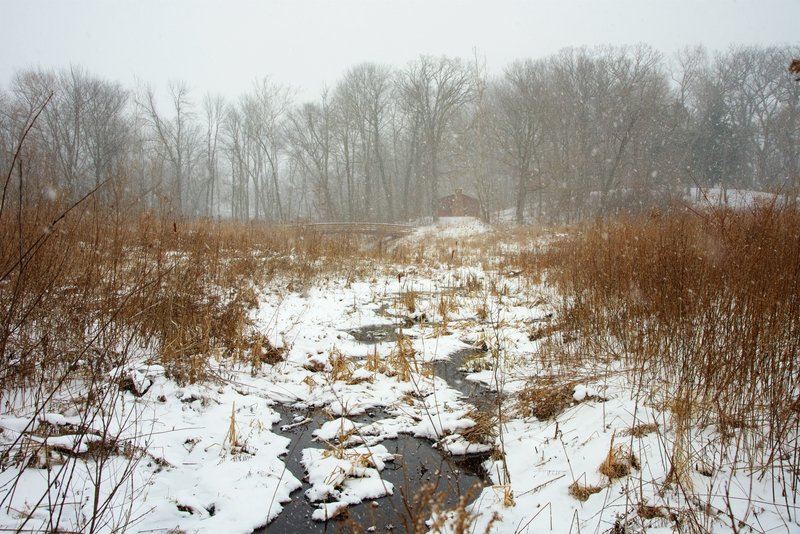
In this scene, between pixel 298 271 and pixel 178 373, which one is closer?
pixel 178 373

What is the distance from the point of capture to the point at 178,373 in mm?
3709

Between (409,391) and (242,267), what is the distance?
5.00 meters

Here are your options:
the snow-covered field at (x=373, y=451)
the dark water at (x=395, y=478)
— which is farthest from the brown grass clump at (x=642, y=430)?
the dark water at (x=395, y=478)

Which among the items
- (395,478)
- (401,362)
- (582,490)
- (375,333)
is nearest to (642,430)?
(582,490)

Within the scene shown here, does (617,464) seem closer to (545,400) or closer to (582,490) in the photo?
(582,490)

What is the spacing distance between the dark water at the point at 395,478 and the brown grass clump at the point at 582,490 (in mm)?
515

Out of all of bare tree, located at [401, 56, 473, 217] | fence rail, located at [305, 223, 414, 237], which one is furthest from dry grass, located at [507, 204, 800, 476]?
bare tree, located at [401, 56, 473, 217]

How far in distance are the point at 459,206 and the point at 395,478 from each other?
118 feet

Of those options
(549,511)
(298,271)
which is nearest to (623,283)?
(549,511)

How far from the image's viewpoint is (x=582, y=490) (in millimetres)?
2346

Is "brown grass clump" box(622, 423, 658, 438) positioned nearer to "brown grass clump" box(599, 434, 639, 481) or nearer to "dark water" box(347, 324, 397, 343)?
"brown grass clump" box(599, 434, 639, 481)

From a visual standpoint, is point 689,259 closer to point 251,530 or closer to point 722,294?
point 722,294

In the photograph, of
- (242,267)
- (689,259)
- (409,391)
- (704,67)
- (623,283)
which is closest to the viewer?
(689,259)

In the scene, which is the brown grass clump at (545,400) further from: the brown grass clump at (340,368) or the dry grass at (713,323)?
the brown grass clump at (340,368)
